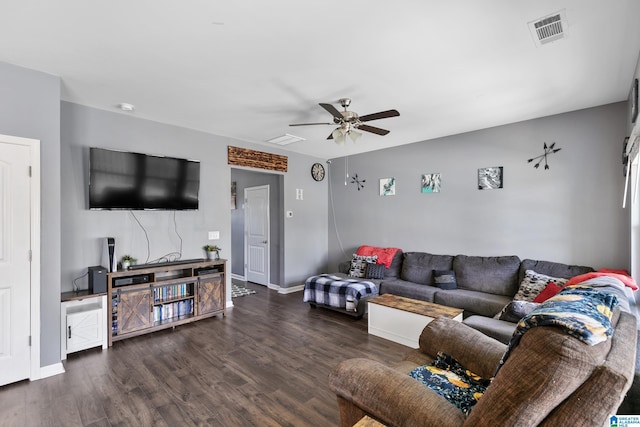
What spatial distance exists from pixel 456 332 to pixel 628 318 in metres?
0.88

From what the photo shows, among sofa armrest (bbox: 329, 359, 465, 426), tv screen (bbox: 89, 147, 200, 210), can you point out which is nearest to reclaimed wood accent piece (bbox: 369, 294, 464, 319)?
sofa armrest (bbox: 329, 359, 465, 426)

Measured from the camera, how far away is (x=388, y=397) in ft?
4.17

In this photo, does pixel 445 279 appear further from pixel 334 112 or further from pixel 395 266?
pixel 334 112

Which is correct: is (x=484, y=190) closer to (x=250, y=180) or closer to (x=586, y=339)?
(x=586, y=339)

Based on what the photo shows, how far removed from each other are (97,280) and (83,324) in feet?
1.45

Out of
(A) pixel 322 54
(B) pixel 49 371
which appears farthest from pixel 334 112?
(B) pixel 49 371

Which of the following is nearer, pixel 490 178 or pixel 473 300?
pixel 473 300

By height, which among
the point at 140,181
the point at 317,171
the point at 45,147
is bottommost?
the point at 140,181

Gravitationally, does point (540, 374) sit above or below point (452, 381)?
above

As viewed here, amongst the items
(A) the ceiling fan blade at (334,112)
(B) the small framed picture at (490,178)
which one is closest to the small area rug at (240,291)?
(A) the ceiling fan blade at (334,112)

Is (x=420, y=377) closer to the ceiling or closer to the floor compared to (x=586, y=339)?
closer to the floor

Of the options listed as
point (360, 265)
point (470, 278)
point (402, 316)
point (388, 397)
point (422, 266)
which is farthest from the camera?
point (360, 265)

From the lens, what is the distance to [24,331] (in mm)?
2477

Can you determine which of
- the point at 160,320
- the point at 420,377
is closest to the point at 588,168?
the point at 420,377
